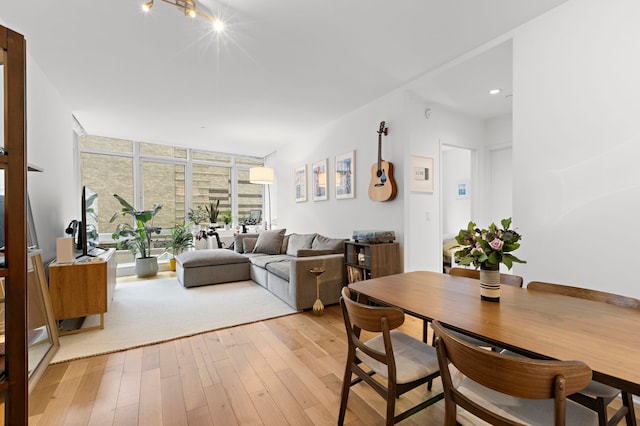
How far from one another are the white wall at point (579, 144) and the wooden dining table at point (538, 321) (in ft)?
2.50

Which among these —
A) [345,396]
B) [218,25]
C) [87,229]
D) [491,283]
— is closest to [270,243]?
[87,229]

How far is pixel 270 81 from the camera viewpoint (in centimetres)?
330

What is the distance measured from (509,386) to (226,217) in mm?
6504

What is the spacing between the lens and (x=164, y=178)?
6.25 metres

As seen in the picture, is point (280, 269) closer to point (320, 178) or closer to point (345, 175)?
point (345, 175)

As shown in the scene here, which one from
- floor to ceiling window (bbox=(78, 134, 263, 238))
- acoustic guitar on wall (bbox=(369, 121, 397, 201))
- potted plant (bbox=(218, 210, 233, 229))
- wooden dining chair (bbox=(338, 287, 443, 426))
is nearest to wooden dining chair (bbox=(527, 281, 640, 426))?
wooden dining chair (bbox=(338, 287, 443, 426))

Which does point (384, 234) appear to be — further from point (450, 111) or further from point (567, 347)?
point (567, 347)

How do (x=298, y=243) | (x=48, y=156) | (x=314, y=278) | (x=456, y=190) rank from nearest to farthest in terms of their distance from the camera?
(x=48, y=156), (x=314, y=278), (x=298, y=243), (x=456, y=190)

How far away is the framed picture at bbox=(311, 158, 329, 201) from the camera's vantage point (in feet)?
16.3

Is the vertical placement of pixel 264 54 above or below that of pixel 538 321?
above

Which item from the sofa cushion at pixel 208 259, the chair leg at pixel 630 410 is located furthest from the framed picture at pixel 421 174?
the sofa cushion at pixel 208 259

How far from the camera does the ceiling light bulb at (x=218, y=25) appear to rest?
2.26 meters

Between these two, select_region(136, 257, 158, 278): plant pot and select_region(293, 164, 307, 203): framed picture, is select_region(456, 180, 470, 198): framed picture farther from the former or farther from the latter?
select_region(136, 257, 158, 278): plant pot

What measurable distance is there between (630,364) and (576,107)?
1.95 metres
